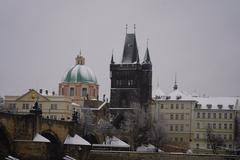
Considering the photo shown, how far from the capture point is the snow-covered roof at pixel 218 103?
12594cm

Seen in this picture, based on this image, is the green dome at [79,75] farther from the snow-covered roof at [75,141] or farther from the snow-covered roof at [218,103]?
the snow-covered roof at [75,141]

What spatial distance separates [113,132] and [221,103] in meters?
30.7

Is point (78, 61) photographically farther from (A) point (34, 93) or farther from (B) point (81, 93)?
(A) point (34, 93)

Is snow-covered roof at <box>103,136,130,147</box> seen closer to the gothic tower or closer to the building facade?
the gothic tower

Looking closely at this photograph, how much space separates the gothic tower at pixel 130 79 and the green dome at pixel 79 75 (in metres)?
11.5

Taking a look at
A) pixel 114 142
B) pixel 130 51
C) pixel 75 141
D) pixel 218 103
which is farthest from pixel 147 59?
pixel 75 141

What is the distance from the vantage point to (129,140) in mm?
104875

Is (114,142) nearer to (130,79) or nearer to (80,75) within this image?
(130,79)

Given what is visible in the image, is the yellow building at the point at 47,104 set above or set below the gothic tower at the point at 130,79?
below

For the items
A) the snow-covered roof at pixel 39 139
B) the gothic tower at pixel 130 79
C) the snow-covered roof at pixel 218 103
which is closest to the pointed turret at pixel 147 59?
the gothic tower at pixel 130 79

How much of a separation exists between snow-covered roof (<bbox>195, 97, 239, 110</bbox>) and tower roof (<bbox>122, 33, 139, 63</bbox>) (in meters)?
15.7

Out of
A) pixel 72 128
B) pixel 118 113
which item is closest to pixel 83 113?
pixel 118 113

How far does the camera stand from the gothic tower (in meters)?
120

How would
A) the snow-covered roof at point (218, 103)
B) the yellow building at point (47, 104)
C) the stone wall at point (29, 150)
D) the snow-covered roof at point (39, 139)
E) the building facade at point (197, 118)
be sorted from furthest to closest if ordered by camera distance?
the snow-covered roof at point (218, 103) < the building facade at point (197, 118) < the yellow building at point (47, 104) < the snow-covered roof at point (39, 139) < the stone wall at point (29, 150)
